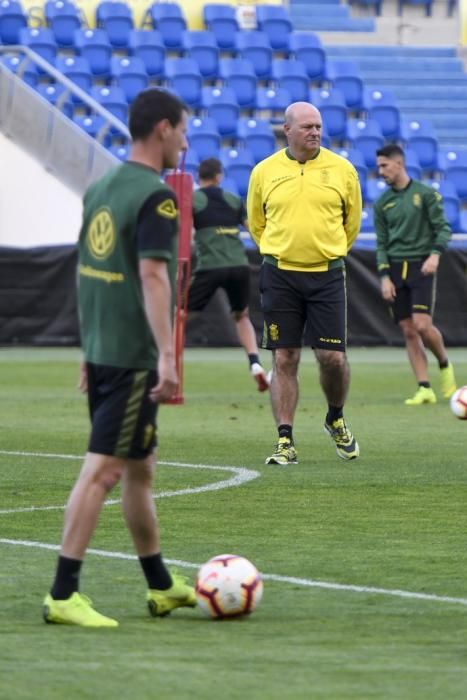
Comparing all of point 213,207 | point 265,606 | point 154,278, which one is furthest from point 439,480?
point 213,207

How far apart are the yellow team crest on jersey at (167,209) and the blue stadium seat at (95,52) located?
25.8 metres

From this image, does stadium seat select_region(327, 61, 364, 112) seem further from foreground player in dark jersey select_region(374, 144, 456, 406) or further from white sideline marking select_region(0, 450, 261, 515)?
white sideline marking select_region(0, 450, 261, 515)

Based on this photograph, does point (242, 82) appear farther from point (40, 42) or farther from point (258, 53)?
point (40, 42)

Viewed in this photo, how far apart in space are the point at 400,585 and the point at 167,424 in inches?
311

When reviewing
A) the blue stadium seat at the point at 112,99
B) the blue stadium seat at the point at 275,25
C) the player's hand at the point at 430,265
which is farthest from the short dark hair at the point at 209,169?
the blue stadium seat at the point at 275,25

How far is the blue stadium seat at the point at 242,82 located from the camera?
32.0 m

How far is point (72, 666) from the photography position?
16.2ft

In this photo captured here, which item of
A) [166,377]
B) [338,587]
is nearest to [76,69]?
[338,587]

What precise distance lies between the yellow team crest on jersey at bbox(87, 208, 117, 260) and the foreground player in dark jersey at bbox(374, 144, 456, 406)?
10.3 meters

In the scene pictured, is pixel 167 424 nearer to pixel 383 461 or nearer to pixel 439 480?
pixel 383 461

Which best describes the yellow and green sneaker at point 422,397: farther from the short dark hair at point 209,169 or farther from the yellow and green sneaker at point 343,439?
the yellow and green sneaker at point 343,439

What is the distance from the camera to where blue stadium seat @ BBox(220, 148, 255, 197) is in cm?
2927

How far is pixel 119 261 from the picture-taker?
571 cm

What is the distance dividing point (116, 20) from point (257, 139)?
3.94 meters
